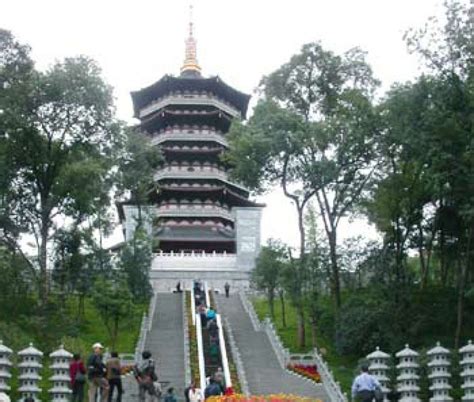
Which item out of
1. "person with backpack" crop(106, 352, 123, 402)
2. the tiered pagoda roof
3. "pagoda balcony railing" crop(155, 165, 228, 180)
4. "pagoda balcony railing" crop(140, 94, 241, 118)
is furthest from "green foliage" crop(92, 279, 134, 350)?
"pagoda balcony railing" crop(140, 94, 241, 118)

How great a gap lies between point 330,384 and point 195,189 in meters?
26.1

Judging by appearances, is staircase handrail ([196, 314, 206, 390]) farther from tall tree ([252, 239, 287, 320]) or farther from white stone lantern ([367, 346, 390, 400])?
tall tree ([252, 239, 287, 320])

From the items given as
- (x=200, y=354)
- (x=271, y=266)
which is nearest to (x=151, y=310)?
(x=271, y=266)

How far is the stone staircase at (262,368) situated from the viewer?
21.7 meters

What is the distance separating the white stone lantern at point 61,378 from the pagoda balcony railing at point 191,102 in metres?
29.9

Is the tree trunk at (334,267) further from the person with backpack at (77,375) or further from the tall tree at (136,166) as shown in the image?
the person with backpack at (77,375)

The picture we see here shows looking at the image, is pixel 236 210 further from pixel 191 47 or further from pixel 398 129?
pixel 398 129

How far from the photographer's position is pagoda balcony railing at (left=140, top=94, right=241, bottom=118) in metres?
49.0

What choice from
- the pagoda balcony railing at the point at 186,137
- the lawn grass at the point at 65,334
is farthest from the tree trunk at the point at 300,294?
the pagoda balcony railing at the point at 186,137

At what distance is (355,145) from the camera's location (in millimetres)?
28719

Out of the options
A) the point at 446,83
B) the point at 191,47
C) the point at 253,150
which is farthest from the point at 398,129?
the point at 191,47

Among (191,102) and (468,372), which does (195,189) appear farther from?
(468,372)

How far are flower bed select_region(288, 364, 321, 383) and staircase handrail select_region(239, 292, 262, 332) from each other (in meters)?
6.07

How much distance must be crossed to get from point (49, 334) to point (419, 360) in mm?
10700
